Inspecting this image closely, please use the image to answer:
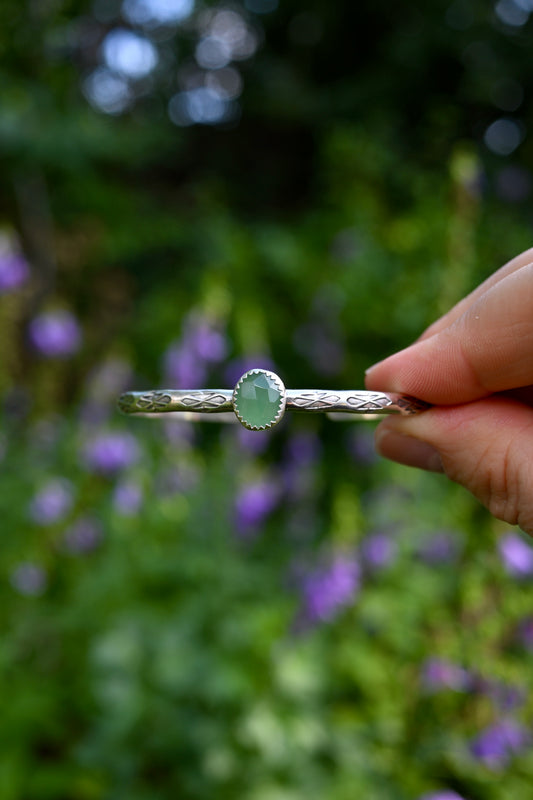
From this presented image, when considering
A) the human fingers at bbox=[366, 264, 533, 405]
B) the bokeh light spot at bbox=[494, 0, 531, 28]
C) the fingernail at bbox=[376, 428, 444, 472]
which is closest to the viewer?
the human fingers at bbox=[366, 264, 533, 405]

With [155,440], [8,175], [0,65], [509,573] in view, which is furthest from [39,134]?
[509,573]

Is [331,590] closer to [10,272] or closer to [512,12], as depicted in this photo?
[10,272]

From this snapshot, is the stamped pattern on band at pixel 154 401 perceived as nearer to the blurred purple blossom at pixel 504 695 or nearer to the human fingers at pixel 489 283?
the human fingers at pixel 489 283

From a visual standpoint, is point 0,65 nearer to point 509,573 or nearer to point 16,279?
point 16,279

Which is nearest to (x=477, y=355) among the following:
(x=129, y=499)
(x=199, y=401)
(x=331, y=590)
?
(x=199, y=401)

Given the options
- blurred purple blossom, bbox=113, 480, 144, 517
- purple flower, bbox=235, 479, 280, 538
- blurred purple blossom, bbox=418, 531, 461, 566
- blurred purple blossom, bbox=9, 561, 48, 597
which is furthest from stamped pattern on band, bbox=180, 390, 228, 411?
blurred purple blossom, bbox=9, 561, 48, 597

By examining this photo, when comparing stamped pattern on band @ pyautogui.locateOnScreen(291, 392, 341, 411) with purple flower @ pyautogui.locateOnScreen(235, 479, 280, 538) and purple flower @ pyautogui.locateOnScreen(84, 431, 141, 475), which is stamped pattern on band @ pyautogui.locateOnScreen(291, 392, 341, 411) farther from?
purple flower @ pyautogui.locateOnScreen(84, 431, 141, 475)
